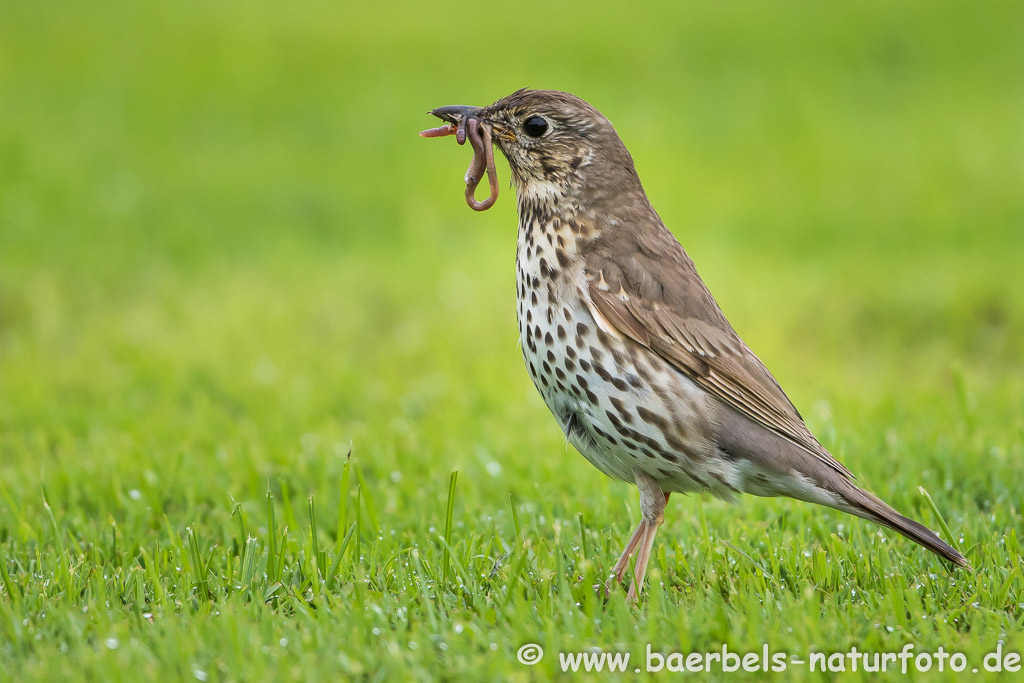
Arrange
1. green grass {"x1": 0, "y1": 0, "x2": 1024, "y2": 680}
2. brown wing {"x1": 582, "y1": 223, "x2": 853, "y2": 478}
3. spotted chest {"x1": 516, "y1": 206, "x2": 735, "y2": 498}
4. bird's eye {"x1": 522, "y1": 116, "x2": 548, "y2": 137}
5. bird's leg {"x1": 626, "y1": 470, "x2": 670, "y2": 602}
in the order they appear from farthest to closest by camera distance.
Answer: bird's eye {"x1": 522, "y1": 116, "x2": 548, "y2": 137}
bird's leg {"x1": 626, "y1": 470, "x2": 670, "y2": 602}
brown wing {"x1": 582, "y1": 223, "x2": 853, "y2": 478}
spotted chest {"x1": 516, "y1": 206, "x2": 735, "y2": 498}
green grass {"x1": 0, "y1": 0, "x2": 1024, "y2": 680}

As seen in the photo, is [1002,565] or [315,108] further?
[315,108]

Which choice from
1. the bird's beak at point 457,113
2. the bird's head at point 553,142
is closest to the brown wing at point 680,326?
the bird's head at point 553,142

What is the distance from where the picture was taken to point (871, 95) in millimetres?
14492

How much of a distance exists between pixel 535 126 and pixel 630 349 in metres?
1.04

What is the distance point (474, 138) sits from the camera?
183 inches

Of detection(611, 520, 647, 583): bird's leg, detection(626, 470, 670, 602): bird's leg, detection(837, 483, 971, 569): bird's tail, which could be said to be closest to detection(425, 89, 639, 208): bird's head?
detection(626, 470, 670, 602): bird's leg

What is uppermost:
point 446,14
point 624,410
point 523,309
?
point 446,14

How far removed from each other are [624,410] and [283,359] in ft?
16.3

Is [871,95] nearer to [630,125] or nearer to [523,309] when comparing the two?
[630,125]

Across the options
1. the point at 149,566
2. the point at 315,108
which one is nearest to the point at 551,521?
the point at 149,566

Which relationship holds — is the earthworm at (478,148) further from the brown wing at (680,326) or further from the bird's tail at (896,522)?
the bird's tail at (896,522)

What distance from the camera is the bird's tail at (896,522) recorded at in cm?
411

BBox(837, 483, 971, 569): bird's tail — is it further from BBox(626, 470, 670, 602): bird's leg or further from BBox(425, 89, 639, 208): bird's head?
BBox(425, 89, 639, 208): bird's head

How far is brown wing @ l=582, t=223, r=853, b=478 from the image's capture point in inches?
170
